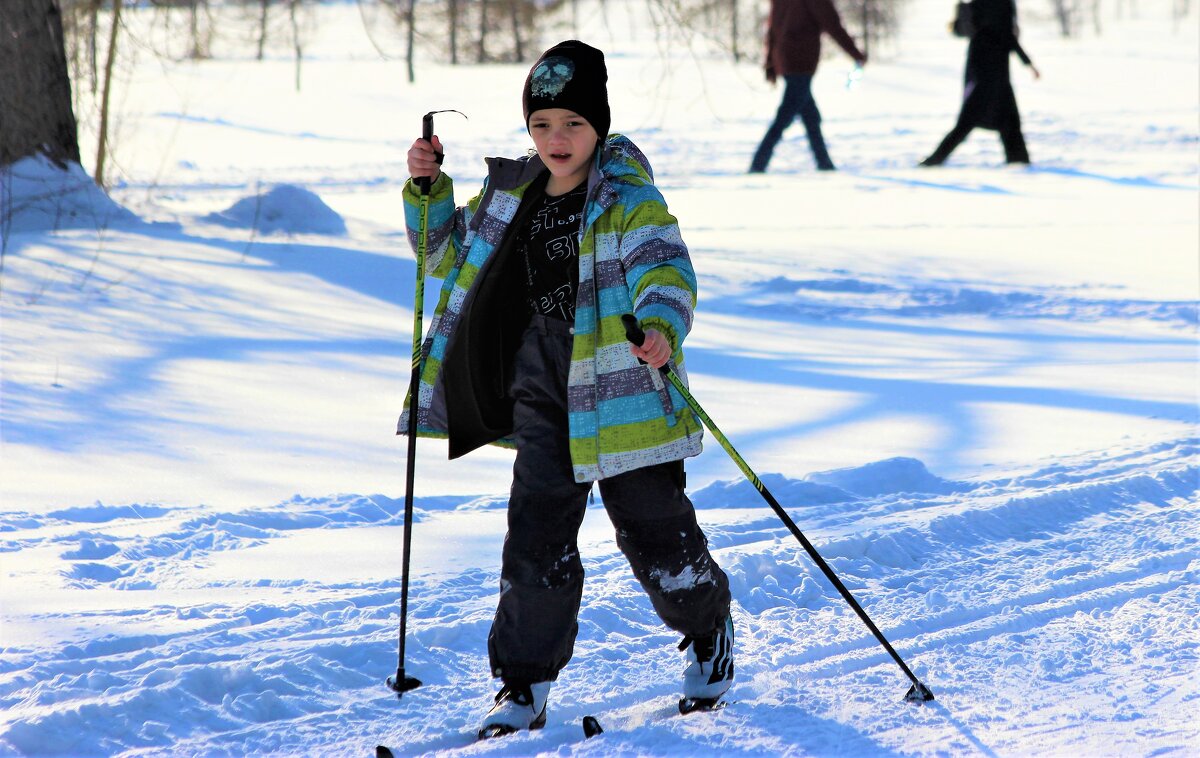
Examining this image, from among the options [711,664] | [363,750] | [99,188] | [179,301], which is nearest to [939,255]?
[179,301]

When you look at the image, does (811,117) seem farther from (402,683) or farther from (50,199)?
(402,683)

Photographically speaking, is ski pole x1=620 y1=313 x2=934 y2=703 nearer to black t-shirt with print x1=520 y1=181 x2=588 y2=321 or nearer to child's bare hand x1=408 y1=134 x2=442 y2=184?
black t-shirt with print x1=520 y1=181 x2=588 y2=321

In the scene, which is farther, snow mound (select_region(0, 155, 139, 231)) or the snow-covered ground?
snow mound (select_region(0, 155, 139, 231))

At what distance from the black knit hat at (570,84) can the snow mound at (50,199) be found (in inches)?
211

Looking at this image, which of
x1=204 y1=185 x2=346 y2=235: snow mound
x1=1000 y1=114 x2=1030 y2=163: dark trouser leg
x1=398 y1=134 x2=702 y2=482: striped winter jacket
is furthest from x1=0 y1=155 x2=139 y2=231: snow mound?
x1=1000 y1=114 x2=1030 y2=163: dark trouser leg

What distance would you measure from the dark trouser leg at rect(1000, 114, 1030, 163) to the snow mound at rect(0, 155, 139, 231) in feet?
25.6

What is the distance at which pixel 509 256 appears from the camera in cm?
268

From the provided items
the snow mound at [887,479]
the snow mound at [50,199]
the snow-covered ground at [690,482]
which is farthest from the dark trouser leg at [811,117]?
the snow mound at [887,479]

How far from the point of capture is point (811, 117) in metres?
11.7

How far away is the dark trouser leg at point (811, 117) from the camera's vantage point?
11.5 meters

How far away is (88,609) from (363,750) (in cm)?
94

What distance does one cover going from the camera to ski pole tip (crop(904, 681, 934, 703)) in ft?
8.95

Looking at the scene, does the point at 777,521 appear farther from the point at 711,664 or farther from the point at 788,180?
the point at 788,180

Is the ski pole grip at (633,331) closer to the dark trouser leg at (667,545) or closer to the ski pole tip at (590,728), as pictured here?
the dark trouser leg at (667,545)
